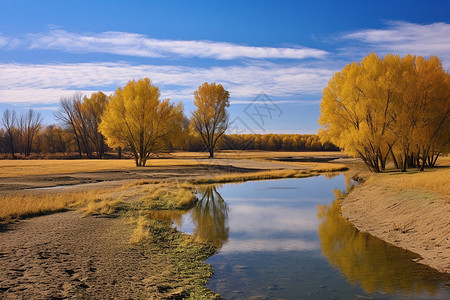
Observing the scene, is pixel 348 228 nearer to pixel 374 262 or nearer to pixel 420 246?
pixel 420 246

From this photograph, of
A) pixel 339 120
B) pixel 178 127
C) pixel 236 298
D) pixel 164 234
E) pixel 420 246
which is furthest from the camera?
pixel 178 127

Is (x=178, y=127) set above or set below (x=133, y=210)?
above

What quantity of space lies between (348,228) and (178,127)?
35.8 metres

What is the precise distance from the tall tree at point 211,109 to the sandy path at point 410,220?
4693 cm

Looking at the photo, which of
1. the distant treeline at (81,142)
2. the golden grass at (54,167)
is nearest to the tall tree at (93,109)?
the distant treeline at (81,142)

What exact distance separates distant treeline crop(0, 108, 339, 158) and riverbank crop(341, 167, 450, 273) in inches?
1316

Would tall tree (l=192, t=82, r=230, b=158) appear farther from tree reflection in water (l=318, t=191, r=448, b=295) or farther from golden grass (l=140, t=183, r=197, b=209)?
Answer: tree reflection in water (l=318, t=191, r=448, b=295)

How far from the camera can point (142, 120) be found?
47.0 metres

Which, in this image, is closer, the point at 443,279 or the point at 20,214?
the point at 443,279

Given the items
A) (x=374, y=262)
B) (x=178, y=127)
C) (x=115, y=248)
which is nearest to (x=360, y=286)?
(x=374, y=262)

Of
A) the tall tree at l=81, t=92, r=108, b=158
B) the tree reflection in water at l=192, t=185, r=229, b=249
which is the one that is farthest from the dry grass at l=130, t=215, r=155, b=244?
the tall tree at l=81, t=92, r=108, b=158

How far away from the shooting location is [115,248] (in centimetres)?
1087

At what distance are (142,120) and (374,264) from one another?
39949 millimetres

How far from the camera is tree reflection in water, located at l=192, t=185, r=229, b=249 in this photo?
13.6 metres
